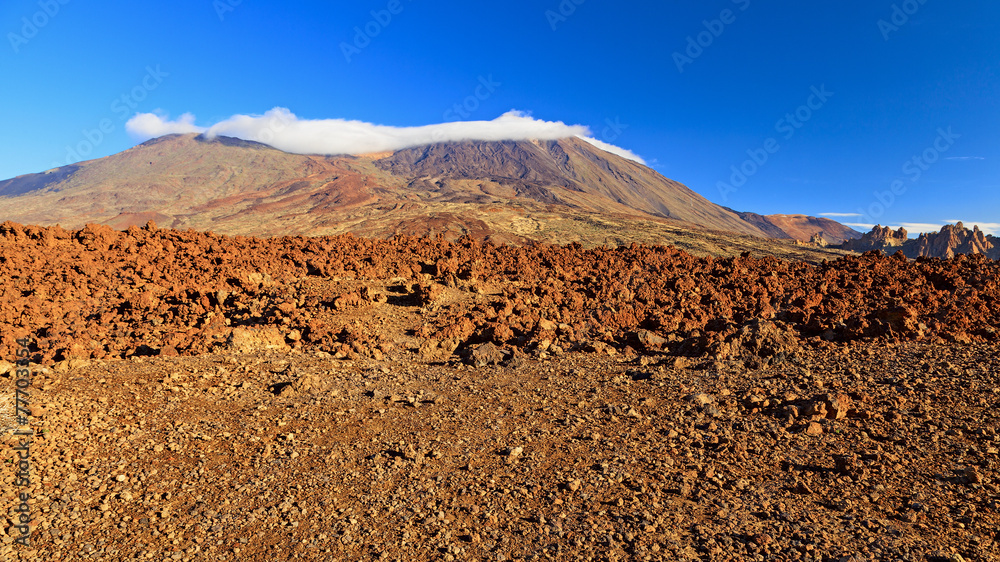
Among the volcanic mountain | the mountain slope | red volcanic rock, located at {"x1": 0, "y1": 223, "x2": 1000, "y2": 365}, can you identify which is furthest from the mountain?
the mountain slope

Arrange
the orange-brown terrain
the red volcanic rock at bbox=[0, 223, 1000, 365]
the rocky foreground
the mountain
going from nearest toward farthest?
the rocky foreground → the orange-brown terrain → the red volcanic rock at bbox=[0, 223, 1000, 365] → the mountain

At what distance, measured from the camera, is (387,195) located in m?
82.8

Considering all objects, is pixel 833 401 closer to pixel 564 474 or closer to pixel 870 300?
pixel 564 474

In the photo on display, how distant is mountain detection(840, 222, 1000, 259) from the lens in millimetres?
54156

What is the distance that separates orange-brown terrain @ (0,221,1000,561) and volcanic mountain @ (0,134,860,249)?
114 ft

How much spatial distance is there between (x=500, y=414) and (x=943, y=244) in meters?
74.4

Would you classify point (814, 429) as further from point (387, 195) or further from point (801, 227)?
point (801, 227)

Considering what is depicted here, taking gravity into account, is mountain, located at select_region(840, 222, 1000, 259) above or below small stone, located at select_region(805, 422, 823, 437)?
above

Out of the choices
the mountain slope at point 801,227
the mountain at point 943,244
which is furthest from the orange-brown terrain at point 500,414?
the mountain slope at point 801,227

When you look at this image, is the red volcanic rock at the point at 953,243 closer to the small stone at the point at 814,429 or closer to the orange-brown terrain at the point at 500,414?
the orange-brown terrain at the point at 500,414

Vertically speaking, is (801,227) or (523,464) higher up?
(801,227)

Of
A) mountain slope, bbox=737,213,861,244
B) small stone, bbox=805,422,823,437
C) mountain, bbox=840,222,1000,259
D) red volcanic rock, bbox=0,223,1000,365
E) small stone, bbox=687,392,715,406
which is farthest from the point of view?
mountain slope, bbox=737,213,861,244

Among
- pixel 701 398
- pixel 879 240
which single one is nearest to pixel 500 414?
pixel 701 398

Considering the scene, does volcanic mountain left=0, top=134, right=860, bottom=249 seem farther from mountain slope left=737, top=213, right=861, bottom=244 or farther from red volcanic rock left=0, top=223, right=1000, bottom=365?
red volcanic rock left=0, top=223, right=1000, bottom=365
